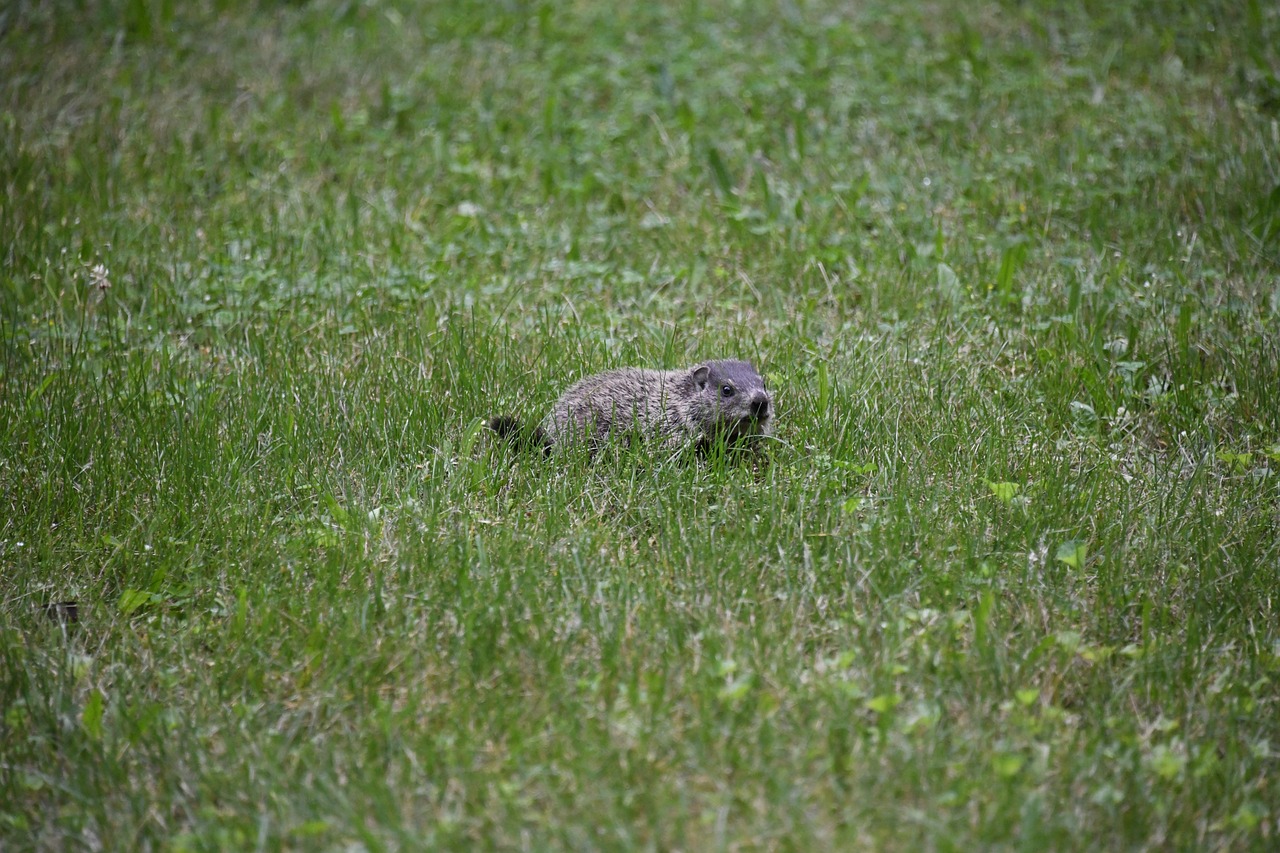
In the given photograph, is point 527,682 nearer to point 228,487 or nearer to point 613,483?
point 613,483

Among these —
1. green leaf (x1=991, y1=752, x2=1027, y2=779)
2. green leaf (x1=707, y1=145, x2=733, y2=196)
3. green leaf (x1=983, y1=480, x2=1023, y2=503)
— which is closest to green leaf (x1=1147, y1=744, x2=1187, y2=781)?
green leaf (x1=991, y1=752, x2=1027, y2=779)

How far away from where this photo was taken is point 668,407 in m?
5.22

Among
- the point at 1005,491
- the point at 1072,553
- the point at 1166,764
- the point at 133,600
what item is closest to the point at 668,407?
the point at 1005,491

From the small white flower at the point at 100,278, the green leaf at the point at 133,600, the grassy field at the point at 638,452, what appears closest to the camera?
the grassy field at the point at 638,452

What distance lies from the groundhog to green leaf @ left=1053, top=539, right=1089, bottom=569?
138cm

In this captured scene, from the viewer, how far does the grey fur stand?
16.4 feet

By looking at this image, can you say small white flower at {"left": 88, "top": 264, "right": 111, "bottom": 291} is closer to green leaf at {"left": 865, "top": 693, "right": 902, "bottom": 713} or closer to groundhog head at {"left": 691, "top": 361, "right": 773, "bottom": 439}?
groundhog head at {"left": 691, "top": 361, "right": 773, "bottom": 439}

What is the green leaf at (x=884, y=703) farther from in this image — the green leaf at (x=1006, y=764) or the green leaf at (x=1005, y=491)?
the green leaf at (x=1005, y=491)

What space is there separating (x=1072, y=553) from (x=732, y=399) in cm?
156

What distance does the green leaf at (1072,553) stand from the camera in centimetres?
419

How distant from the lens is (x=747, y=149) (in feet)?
25.9

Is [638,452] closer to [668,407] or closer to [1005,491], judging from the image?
[668,407]

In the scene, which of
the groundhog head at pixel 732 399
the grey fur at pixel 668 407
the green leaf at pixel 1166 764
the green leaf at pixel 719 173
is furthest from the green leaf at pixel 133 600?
the green leaf at pixel 719 173

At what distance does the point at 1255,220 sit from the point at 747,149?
3.23 meters
